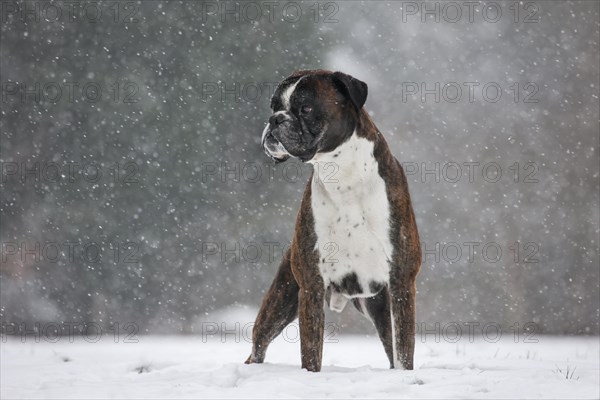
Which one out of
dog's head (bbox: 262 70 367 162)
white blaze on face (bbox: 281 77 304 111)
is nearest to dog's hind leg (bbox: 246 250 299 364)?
dog's head (bbox: 262 70 367 162)

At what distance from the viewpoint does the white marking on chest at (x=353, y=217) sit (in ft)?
14.0

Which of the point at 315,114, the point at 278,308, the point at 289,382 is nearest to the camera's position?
the point at 289,382

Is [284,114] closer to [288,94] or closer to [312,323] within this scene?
[288,94]

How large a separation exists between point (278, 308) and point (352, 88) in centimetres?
150

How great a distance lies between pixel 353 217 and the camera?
4.29m

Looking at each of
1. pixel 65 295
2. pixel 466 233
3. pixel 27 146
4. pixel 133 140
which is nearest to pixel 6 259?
pixel 65 295

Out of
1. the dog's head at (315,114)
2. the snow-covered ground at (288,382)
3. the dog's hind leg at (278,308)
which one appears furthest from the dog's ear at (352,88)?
the snow-covered ground at (288,382)

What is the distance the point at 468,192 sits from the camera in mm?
15555

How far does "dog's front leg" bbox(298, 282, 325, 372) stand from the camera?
4324 millimetres

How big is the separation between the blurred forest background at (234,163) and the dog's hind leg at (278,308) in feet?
29.2

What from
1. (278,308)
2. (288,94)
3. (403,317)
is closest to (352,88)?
(288,94)

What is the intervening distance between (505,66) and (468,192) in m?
2.92

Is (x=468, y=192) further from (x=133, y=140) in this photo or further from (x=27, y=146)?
(x=27, y=146)

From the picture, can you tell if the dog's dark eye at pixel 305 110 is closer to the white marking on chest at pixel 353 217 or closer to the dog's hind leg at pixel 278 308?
the white marking on chest at pixel 353 217
